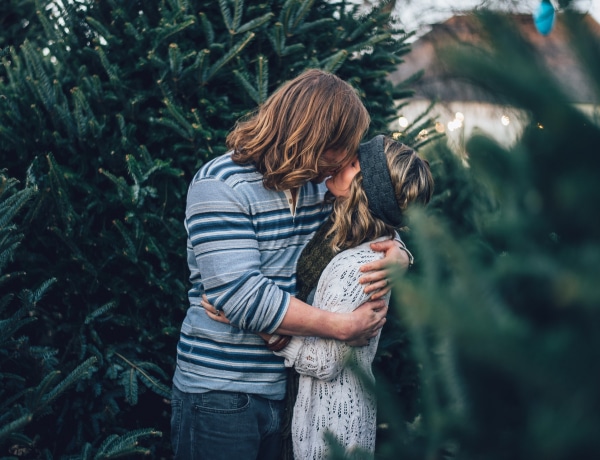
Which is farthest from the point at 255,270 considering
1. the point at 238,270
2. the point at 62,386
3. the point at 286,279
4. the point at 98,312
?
the point at 98,312

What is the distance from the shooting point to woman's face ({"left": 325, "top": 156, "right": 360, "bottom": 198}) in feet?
7.31

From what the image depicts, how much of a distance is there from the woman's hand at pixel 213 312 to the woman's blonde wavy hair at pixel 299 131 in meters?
0.48

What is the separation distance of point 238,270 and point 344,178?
0.63 meters

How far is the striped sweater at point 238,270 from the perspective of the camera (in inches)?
74.7

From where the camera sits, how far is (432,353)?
3.01 feet

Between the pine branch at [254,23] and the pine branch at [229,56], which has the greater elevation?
the pine branch at [254,23]

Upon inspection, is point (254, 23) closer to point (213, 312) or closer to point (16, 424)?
point (213, 312)

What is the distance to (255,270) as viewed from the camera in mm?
1913

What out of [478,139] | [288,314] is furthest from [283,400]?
[478,139]

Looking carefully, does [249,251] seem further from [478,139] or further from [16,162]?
[16,162]

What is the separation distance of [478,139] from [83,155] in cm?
Result: 220

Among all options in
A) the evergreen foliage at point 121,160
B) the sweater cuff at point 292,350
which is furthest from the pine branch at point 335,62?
the sweater cuff at point 292,350

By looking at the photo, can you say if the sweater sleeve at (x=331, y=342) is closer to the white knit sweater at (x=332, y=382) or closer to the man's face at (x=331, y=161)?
the white knit sweater at (x=332, y=382)

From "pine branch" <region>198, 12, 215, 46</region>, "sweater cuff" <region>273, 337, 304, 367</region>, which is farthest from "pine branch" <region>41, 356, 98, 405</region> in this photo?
"pine branch" <region>198, 12, 215, 46</region>
